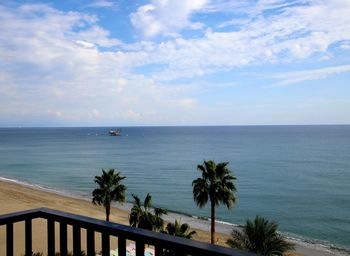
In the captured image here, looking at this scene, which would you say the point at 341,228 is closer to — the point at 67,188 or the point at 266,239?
the point at 266,239

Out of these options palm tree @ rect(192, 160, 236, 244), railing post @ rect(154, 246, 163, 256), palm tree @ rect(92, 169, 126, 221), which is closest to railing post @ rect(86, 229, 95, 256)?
railing post @ rect(154, 246, 163, 256)

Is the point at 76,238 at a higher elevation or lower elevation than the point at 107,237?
lower

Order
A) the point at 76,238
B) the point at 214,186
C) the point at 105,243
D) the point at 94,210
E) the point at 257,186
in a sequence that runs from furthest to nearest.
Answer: the point at 257,186 → the point at 94,210 → the point at 214,186 → the point at 76,238 → the point at 105,243

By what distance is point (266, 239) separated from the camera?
19.3m

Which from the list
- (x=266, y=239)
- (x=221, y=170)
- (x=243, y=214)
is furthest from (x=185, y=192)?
(x=266, y=239)

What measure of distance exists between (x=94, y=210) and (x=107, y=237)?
141 ft

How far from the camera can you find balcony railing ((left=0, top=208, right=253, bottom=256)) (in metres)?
2.64

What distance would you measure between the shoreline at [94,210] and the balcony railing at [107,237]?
1153 inches

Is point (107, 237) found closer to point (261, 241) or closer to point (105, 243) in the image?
point (105, 243)

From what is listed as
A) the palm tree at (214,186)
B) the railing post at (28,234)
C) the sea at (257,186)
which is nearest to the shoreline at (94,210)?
the sea at (257,186)

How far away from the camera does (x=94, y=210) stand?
146 feet

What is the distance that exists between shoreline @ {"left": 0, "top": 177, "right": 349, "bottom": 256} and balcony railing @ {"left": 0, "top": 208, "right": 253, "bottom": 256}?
29.3m

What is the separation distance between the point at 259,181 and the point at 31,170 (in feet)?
153

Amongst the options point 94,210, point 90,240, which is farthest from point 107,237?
point 94,210
